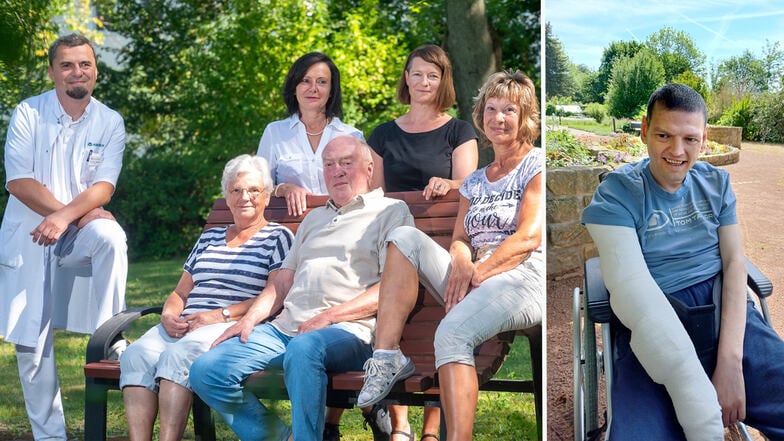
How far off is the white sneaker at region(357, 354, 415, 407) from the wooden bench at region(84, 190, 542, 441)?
0.11ft

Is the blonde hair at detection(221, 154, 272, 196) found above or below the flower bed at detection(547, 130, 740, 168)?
below

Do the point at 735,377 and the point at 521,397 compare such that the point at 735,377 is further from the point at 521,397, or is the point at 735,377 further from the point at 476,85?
the point at 476,85

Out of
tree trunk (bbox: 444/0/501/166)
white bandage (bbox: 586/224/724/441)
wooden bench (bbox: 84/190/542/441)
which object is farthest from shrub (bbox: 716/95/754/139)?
tree trunk (bbox: 444/0/501/166)

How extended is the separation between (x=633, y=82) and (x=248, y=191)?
1305 mm

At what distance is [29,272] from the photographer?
3.25m

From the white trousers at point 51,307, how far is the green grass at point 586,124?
1.76 m

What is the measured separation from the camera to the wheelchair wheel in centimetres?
214

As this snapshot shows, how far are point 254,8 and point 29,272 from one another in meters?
5.42

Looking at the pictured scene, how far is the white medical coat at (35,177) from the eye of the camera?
3.23 m

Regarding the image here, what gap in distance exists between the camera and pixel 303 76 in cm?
323

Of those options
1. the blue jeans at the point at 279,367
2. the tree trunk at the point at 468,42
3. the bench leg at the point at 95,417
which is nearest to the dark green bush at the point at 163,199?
the tree trunk at the point at 468,42

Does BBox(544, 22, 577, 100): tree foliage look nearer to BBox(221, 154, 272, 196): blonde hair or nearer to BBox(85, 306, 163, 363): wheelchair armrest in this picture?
BBox(221, 154, 272, 196): blonde hair

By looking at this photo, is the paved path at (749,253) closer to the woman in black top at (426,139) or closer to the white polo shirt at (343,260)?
the white polo shirt at (343,260)

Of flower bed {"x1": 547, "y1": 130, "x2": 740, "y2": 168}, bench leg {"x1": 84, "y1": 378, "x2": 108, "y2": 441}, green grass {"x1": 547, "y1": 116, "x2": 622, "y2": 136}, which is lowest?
bench leg {"x1": 84, "y1": 378, "x2": 108, "y2": 441}
